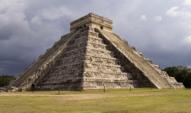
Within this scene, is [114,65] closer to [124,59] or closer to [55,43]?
[124,59]

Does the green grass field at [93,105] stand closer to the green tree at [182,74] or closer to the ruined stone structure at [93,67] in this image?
the ruined stone structure at [93,67]

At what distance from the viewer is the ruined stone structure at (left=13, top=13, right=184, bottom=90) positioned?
4500 centimetres

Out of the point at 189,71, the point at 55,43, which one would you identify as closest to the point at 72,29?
the point at 55,43

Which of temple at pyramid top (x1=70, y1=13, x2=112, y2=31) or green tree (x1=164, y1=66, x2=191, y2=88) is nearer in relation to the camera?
temple at pyramid top (x1=70, y1=13, x2=112, y2=31)

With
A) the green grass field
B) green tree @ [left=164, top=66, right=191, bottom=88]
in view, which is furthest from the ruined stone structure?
green tree @ [left=164, top=66, right=191, bottom=88]

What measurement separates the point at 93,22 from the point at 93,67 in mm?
15713

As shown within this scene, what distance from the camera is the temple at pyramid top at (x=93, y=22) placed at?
59781 mm

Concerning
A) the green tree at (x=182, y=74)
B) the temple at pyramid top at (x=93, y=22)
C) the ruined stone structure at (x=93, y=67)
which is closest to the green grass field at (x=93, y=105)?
the ruined stone structure at (x=93, y=67)

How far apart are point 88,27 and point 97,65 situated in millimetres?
13153

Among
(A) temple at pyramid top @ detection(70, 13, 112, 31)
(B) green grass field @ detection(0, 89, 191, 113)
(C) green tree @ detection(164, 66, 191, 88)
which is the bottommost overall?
(B) green grass field @ detection(0, 89, 191, 113)

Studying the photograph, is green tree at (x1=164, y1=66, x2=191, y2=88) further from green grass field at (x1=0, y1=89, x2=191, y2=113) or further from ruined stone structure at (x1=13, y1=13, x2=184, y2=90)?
green grass field at (x1=0, y1=89, x2=191, y2=113)

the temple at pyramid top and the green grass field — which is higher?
the temple at pyramid top

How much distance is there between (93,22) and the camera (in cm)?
5994

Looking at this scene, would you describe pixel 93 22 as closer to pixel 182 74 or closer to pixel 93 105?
pixel 182 74
